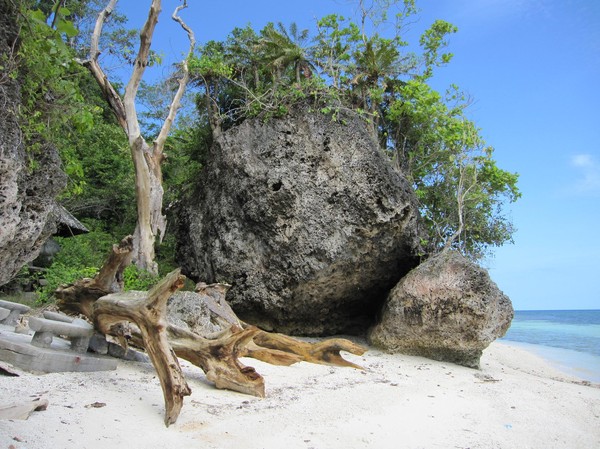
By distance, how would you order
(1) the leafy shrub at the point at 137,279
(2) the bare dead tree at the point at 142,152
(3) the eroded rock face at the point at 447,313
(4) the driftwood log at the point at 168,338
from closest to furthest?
(4) the driftwood log at the point at 168,338 < (3) the eroded rock face at the point at 447,313 < (1) the leafy shrub at the point at 137,279 < (2) the bare dead tree at the point at 142,152

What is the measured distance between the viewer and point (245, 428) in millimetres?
4059

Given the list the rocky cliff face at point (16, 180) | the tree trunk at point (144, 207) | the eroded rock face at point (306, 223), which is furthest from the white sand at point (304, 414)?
the tree trunk at point (144, 207)

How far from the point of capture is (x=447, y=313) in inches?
355

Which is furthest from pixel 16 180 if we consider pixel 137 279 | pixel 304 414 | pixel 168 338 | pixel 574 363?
pixel 574 363

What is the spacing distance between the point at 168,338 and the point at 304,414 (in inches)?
80.2

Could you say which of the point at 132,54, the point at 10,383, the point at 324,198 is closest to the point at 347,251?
the point at 324,198

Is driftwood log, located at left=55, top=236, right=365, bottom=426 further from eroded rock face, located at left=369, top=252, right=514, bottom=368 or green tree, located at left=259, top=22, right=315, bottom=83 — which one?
green tree, located at left=259, top=22, right=315, bottom=83

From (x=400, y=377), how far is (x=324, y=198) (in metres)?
4.16

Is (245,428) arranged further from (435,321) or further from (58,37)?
(435,321)

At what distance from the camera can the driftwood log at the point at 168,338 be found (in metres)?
4.47

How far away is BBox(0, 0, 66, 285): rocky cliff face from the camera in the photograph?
3426 mm

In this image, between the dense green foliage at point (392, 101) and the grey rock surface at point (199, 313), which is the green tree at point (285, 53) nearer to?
the dense green foliage at point (392, 101)

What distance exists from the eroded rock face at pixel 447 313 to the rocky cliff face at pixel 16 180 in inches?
272

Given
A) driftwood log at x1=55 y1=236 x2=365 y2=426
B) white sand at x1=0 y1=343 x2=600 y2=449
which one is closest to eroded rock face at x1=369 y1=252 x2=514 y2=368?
white sand at x1=0 y1=343 x2=600 y2=449
